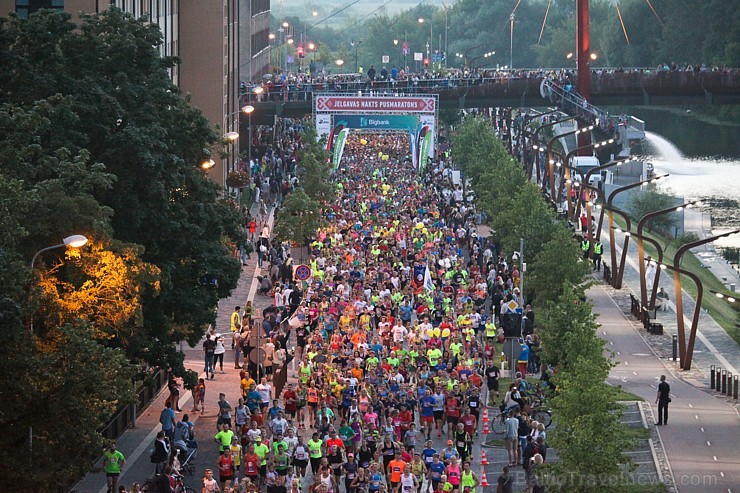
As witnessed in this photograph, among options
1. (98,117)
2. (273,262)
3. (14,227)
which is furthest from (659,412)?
(273,262)

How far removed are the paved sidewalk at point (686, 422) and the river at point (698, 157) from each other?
50367mm

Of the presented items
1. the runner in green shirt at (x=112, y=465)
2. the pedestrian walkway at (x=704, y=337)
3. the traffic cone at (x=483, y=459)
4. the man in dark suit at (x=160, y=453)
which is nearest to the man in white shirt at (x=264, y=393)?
the man in dark suit at (x=160, y=453)

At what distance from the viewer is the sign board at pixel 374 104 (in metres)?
86.5

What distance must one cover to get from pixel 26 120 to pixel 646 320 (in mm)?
29667

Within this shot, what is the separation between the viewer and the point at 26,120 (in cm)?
3117

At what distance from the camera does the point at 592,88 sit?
→ 4405 inches

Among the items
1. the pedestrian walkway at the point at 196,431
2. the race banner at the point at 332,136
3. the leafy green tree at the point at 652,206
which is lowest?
the leafy green tree at the point at 652,206

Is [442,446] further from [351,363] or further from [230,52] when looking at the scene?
[230,52]

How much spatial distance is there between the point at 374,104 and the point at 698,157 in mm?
65892

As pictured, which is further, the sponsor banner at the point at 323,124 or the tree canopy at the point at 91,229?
the sponsor banner at the point at 323,124

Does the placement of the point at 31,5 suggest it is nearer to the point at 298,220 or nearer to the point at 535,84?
the point at 298,220

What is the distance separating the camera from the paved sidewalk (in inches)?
1403

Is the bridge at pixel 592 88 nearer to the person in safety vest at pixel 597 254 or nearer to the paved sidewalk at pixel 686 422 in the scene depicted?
the person in safety vest at pixel 597 254

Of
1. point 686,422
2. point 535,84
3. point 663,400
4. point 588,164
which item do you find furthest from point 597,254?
point 535,84
